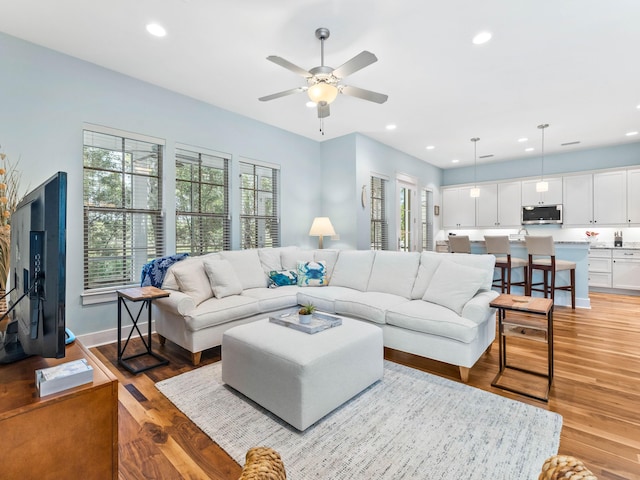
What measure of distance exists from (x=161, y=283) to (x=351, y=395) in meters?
2.36

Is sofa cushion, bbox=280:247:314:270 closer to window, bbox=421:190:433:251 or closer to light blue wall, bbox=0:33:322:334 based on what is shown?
light blue wall, bbox=0:33:322:334

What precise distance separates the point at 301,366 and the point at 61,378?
1.21 metres

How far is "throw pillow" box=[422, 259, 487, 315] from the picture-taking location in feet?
9.27

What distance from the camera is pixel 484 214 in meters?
7.75

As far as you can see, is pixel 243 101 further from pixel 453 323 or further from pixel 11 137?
pixel 453 323

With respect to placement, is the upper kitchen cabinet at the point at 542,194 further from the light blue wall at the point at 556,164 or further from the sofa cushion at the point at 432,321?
the sofa cushion at the point at 432,321

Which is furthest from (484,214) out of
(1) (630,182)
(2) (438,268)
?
(2) (438,268)

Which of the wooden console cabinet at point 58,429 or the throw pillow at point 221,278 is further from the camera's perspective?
the throw pillow at point 221,278

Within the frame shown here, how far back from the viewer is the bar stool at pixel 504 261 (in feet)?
16.0

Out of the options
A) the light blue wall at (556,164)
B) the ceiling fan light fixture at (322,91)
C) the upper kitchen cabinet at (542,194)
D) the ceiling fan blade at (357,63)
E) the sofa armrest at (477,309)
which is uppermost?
the light blue wall at (556,164)

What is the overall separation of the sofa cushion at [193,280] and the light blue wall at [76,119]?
74 cm

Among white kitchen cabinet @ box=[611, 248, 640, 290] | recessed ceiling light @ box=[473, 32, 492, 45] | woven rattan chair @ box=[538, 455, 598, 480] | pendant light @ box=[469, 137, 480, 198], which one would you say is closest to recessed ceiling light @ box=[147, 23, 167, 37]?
recessed ceiling light @ box=[473, 32, 492, 45]

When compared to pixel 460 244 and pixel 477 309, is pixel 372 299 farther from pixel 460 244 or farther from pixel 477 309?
pixel 460 244

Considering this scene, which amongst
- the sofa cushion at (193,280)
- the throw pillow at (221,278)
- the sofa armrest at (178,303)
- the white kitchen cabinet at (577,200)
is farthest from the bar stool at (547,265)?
the sofa armrest at (178,303)
